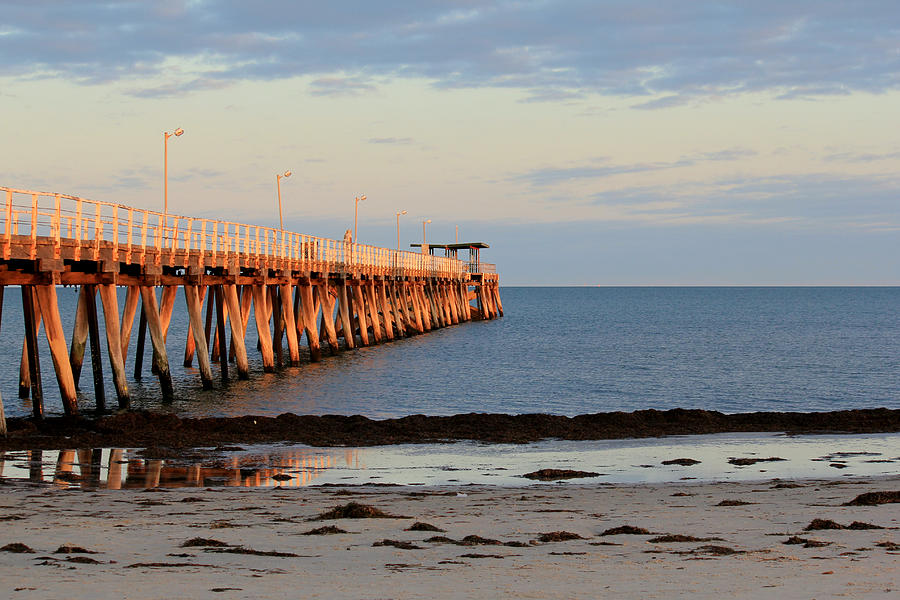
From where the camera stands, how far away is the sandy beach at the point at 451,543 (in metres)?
7.48

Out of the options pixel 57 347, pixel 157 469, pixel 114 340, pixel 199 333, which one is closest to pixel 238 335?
pixel 199 333

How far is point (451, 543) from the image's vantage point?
373 inches

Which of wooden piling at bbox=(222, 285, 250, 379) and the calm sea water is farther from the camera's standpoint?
wooden piling at bbox=(222, 285, 250, 379)

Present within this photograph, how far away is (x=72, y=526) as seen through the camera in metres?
10.1

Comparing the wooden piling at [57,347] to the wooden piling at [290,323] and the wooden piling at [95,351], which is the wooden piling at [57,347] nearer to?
the wooden piling at [95,351]

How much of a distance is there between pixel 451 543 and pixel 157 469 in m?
7.26

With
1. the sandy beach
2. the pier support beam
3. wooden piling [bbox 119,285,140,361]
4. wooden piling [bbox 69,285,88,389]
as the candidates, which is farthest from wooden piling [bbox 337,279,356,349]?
the sandy beach

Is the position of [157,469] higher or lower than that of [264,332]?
lower

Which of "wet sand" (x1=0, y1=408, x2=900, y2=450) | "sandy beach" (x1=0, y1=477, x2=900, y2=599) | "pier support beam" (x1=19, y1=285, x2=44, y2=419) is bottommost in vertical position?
→ "sandy beach" (x1=0, y1=477, x2=900, y2=599)

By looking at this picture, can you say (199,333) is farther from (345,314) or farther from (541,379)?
(345,314)

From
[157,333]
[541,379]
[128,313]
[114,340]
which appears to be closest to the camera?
[114,340]

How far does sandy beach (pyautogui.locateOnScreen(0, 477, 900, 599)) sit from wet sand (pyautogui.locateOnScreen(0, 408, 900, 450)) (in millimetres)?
4723

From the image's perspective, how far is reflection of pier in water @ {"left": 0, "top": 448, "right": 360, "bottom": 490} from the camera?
557 inches

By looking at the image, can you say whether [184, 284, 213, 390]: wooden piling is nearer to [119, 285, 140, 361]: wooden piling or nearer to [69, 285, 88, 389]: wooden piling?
[119, 285, 140, 361]: wooden piling
